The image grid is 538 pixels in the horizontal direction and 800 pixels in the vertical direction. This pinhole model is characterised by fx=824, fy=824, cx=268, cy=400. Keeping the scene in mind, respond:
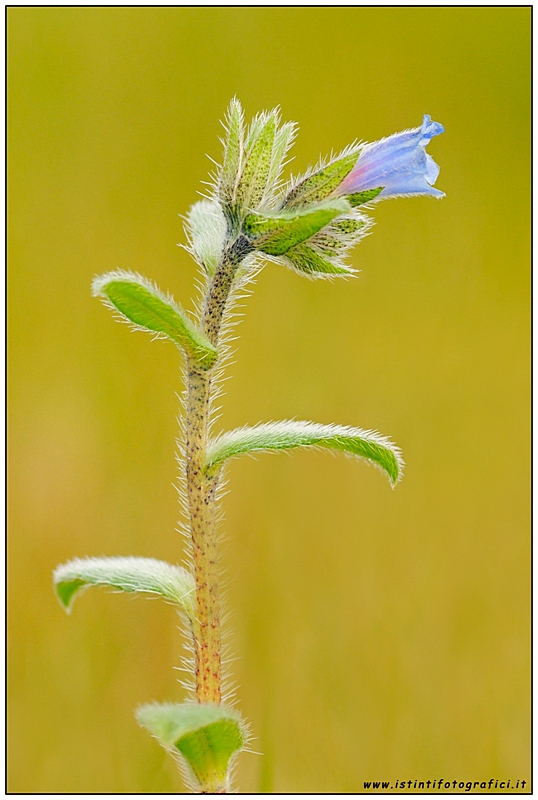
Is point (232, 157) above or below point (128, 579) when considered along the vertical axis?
above

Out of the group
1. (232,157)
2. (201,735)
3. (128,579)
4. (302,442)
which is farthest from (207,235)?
(201,735)

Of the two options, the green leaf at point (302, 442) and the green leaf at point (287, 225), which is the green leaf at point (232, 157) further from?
the green leaf at point (302, 442)

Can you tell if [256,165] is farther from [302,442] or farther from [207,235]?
[302,442]

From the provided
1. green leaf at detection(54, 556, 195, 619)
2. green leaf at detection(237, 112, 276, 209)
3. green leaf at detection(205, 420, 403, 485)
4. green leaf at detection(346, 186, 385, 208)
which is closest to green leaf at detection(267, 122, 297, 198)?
green leaf at detection(237, 112, 276, 209)

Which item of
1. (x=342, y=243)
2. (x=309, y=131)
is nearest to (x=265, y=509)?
(x=342, y=243)

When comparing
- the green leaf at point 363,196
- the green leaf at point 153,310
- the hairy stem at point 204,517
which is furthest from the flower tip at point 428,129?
the green leaf at point 153,310

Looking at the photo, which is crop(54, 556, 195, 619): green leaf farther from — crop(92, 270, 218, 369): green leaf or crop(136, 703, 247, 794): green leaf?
crop(92, 270, 218, 369): green leaf
